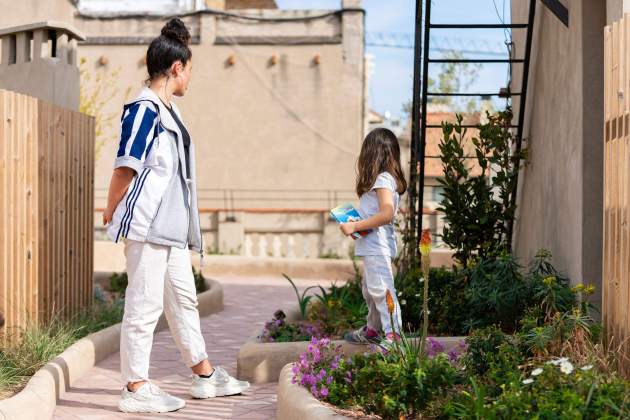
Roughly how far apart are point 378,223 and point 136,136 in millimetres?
1580

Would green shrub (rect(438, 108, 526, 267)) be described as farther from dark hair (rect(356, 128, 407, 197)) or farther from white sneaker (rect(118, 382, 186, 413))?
white sneaker (rect(118, 382, 186, 413))

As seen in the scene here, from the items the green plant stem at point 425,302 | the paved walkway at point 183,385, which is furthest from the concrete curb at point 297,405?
the green plant stem at point 425,302

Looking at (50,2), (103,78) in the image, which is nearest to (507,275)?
(50,2)

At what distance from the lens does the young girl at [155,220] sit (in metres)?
5.22

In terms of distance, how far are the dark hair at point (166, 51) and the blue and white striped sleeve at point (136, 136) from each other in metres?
0.30

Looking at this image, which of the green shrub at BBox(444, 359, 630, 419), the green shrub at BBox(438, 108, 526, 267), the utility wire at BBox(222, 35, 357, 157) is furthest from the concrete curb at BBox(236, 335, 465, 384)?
the utility wire at BBox(222, 35, 357, 157)

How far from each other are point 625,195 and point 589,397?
1.44 metres

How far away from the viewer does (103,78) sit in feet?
77.3

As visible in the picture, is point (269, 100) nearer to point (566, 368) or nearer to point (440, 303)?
point (440, 303)

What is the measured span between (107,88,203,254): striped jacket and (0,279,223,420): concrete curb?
913 millimetres

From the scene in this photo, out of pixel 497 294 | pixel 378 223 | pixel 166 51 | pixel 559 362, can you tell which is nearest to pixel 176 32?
pixel 166 51

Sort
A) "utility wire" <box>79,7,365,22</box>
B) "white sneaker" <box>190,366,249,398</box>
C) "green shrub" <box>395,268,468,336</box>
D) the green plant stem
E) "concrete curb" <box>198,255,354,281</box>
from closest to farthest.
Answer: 1. the green plant stem
2. "white sneaker" <box>190,366,249,398</box>
3. "green shrub" <box>395,268,468,336</box>
4. "concrete curb" <box>198,255,354,281</box>
5. "utility wire" <box>79,7,365,22</box>

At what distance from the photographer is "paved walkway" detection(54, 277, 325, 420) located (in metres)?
5.26

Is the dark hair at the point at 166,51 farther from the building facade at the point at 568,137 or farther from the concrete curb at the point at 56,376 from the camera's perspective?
the building facade at the point at 568,137
